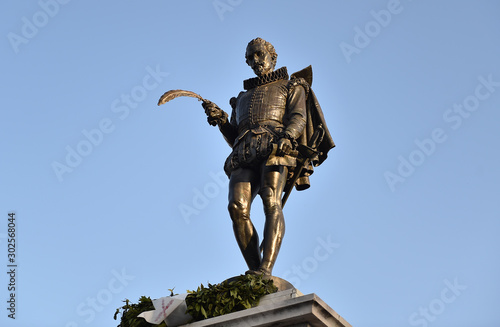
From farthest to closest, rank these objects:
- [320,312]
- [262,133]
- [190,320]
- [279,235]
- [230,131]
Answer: [230,131]
[262,133]
[279,235]
[190,320]
[320,312]

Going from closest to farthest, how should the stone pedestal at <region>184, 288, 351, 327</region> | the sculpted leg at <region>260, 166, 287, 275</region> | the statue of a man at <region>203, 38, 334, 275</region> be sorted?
the stone pedestal at <region>184, 288, 351, 327</region>, the sculpted leg at <region>260, 166, 287, 275</region>, the statue of a man at <region>203, 38, 334, 275</region>

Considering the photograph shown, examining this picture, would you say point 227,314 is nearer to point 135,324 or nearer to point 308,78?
point 135,324

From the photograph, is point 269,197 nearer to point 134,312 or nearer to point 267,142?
point 267,142

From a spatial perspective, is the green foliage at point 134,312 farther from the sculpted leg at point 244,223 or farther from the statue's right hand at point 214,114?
the statue's right hand at point 214,114

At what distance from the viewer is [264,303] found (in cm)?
946

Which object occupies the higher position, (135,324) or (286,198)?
(286,198)

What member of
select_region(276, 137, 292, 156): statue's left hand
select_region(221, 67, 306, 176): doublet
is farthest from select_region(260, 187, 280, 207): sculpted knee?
select_region(276, 137, 292, 156): statue's left hand

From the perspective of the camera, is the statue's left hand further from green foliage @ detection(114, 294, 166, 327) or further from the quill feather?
green foliage @ detection(114, 294, 166, 327)

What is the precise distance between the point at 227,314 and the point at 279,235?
1.66m

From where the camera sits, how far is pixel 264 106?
38.6ft

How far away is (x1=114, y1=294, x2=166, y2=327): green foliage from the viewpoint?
9766 mm

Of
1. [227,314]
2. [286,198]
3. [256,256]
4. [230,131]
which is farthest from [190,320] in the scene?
[230,131]

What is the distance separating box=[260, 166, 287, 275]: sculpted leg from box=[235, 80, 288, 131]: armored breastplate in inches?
34.1

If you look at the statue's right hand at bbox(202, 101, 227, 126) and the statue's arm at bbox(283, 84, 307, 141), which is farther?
the statue's right hand at bbox(202, 101, 227, 126)
